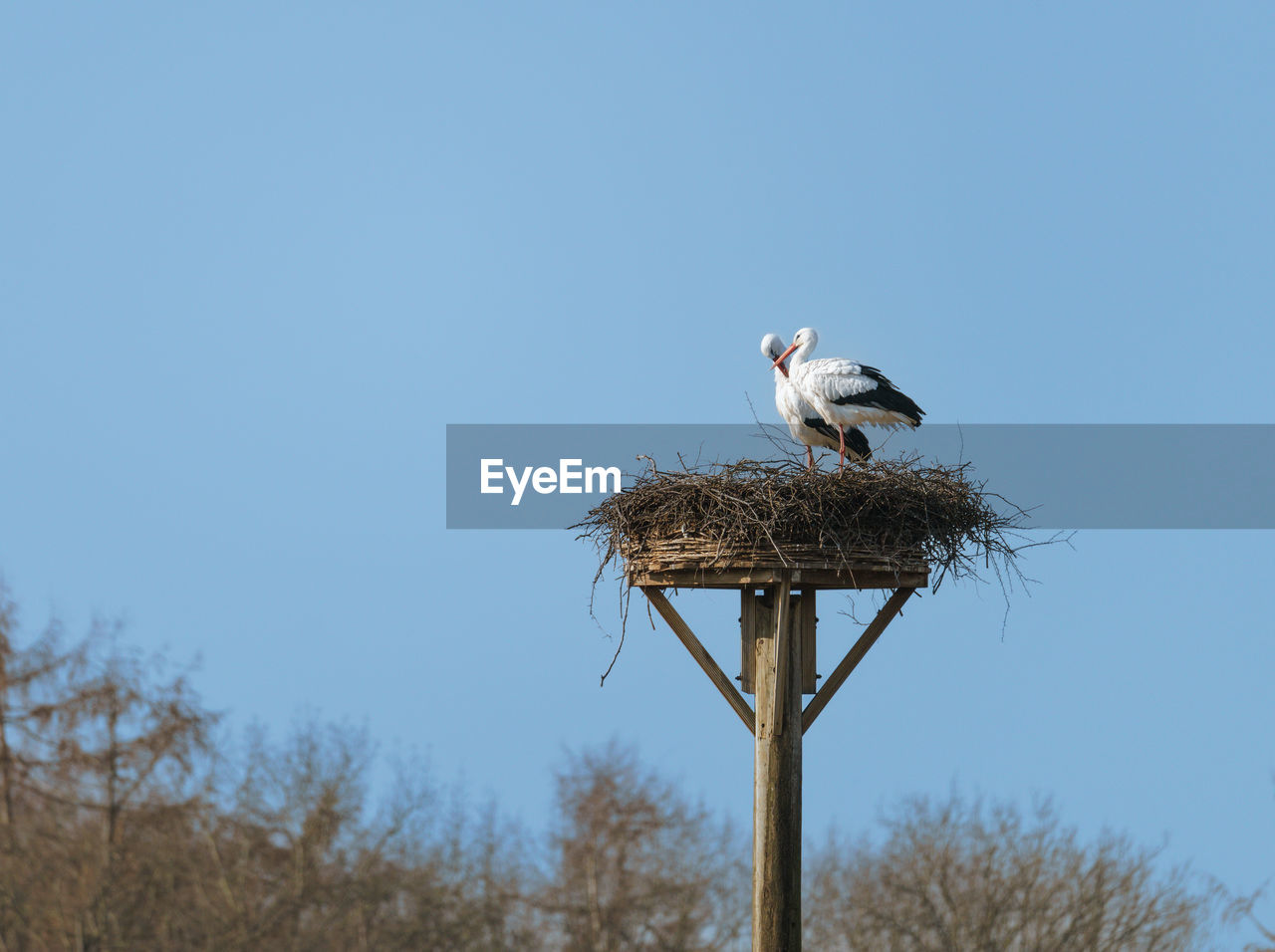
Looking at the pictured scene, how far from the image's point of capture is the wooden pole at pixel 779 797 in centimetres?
669

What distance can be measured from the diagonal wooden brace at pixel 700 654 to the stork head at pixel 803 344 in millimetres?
2869

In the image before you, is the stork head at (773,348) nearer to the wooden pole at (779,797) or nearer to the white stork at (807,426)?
the white stork at (807,426)

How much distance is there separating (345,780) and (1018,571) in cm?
870

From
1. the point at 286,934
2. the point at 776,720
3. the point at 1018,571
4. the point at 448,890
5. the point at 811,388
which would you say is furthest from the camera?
the point at 448,890

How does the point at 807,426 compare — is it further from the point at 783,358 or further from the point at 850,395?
the point at 783,358

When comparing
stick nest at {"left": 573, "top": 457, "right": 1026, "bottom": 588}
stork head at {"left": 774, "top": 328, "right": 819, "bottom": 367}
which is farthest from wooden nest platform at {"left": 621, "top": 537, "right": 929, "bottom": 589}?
stork head at {"left": 774, "top": 328, "right": 819, "bottom": 367}

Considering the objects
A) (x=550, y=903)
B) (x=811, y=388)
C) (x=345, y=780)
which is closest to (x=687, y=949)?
(x=550, y=903)

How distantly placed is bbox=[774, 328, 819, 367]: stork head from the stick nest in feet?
6.69

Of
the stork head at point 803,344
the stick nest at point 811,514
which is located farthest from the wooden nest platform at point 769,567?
the stork head at point 803,344

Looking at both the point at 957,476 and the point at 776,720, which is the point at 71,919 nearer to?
the point at 776,720

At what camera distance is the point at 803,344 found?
31.3 feet

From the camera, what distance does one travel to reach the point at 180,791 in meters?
12.7

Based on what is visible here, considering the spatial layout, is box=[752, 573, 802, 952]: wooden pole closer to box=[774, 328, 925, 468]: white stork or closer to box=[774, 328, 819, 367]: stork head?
box=[774, 328, 925, 468]: white stork

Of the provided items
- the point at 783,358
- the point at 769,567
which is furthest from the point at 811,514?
the point at 783,358
